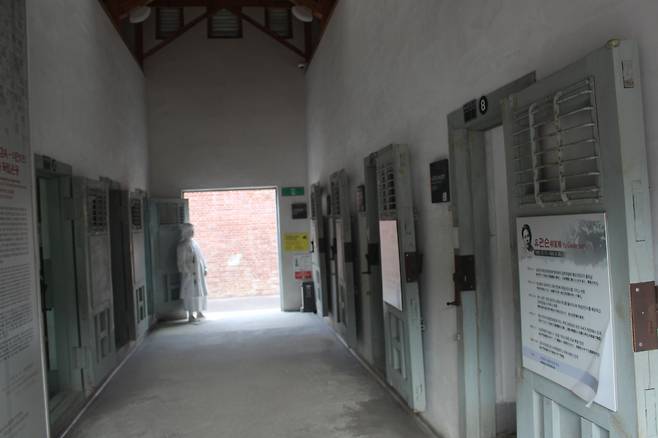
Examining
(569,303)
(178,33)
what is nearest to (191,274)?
(178,33)

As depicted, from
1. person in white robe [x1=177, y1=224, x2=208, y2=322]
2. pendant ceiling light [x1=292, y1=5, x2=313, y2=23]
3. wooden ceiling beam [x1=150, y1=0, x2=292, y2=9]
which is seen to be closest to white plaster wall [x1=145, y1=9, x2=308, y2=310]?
wooden ceiling beam [x1=150, y1=0, x2=292, y2=9]

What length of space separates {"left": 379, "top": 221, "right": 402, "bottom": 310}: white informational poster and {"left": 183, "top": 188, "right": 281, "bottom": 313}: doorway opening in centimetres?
634

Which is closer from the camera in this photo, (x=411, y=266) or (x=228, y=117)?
(x=411, y=266)

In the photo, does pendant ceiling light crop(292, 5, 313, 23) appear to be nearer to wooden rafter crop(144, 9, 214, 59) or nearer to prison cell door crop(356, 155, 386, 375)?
wooden rafter crop(144, 9, 214, 59)

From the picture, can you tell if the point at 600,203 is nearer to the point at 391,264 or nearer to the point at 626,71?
the point at 626,71

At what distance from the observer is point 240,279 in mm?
10008

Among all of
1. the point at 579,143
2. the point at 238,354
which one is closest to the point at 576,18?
the point at 579,143

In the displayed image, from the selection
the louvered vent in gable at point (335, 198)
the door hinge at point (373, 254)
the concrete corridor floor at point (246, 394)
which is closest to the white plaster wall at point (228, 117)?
the concrete corridor floor at point (246, 394)

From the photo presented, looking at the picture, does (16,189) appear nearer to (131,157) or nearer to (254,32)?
(131,157)

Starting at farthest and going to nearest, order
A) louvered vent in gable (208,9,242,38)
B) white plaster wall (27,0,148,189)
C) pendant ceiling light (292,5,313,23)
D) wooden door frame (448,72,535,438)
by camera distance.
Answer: louvered vent in gable (208,9,242,38) → pendant ceiling light (292,5,313,23) → white plaster wall (27,0,148,189) → wooden door frame (448,72,535,438)

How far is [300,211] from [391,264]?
16.2 ft

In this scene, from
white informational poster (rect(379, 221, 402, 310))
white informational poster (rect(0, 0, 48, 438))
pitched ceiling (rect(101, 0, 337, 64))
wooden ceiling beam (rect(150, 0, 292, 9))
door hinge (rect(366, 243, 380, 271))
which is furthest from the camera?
wooden ceiling beam (rect(150, 0, 292, 9))

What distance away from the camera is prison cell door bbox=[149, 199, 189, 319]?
7.46m

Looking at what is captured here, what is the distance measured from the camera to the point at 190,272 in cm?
731
